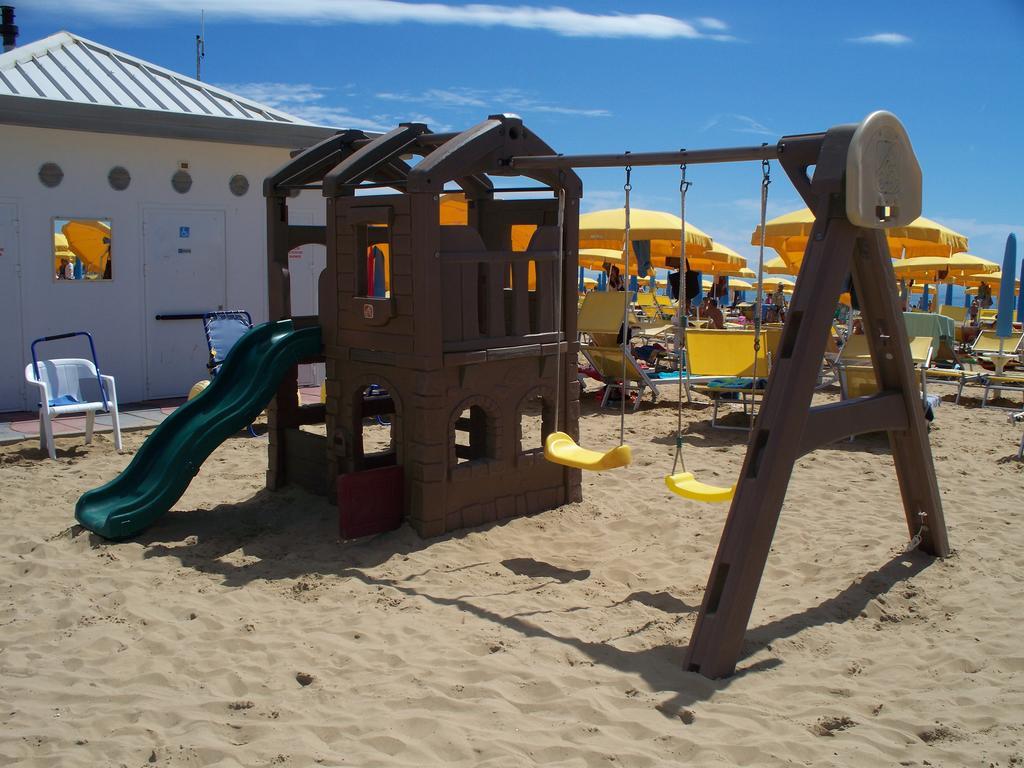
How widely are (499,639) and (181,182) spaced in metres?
7.98

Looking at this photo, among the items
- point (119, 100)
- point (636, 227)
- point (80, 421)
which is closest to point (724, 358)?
point (636, 227)

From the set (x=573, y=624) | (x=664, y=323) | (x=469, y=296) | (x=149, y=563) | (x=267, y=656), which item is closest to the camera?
(x=267, y=656)

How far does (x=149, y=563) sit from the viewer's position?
5.23 metres

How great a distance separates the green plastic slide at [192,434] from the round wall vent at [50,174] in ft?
15.6

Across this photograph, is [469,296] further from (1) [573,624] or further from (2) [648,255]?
(2) [648,255]

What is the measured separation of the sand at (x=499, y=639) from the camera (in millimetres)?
3279

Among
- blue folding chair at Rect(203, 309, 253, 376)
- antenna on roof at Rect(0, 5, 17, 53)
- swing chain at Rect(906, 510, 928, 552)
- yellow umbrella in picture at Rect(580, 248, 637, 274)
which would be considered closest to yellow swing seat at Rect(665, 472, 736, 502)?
swing chain at Rect(906, 510, 928, 552)

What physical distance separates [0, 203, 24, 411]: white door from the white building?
10 mm

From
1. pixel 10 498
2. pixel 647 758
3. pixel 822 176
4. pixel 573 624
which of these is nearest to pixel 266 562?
pixel 573 624

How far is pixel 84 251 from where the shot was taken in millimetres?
10703

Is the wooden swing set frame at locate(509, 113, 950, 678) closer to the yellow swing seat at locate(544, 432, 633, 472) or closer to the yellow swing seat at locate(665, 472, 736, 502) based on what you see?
the yellow swing seat at locate(665, 472, 736, 502)

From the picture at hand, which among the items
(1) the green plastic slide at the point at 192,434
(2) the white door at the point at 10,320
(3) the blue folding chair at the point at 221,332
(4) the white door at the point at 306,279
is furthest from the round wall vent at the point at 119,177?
(1) the green plastic slide at the point at 192,434

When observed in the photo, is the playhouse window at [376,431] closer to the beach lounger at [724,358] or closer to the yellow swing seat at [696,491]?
the yellow swing seat at [696,491]

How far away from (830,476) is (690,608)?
3.23 metres
